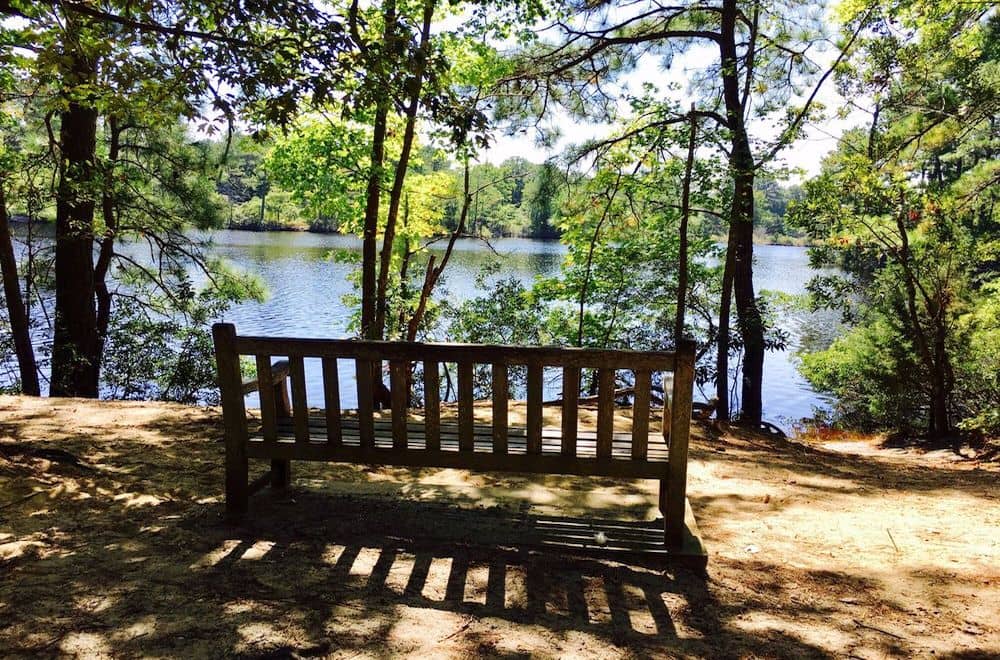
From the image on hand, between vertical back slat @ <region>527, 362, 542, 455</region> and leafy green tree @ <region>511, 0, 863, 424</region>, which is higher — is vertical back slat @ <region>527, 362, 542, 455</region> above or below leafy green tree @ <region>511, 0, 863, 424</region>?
below

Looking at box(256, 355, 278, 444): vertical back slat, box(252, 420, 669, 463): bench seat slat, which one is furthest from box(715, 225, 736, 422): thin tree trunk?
box(256, 355, 278, 444): vertical back slat

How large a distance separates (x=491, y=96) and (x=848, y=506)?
7945 millimetres

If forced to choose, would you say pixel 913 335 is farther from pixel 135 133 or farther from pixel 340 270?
pixel 340 270

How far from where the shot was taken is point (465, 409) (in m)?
3.36

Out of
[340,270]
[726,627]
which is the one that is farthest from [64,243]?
[340,270]

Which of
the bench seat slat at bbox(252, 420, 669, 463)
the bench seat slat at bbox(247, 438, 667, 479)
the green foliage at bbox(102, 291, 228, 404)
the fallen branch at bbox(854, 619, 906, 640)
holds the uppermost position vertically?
the bench seat slat at bbox(252, 420, 669, 463)

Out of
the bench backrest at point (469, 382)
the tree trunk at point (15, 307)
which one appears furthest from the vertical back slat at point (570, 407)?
the tree trunk at point (15, 307)

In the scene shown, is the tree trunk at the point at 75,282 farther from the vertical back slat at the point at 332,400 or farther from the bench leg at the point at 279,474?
the vertical back slat at the point at 332,400

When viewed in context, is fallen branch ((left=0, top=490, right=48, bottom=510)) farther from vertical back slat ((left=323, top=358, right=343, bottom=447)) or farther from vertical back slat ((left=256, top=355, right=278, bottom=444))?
vertical back slat ((left=323, top=358, right=343, bottom=447))

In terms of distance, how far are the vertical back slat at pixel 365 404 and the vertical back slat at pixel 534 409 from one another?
0.82 metres

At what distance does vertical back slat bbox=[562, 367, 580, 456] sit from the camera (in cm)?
324

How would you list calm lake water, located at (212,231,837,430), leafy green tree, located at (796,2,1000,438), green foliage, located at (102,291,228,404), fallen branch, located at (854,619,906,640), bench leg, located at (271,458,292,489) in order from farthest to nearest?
1. calm lake water, located at (212,231,837,430)
2. green foliage, located at (102,291,228,404)
3. leafy green tree, located at (796,2,1000,438)
4. bench leg, located at (271,458,292,489)
5. fallen branch, located at (854,619,906,640)

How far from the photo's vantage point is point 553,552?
10.8 feet

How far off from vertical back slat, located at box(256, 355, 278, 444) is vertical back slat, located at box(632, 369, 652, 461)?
1905mm
